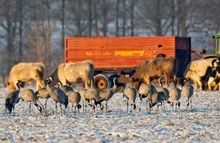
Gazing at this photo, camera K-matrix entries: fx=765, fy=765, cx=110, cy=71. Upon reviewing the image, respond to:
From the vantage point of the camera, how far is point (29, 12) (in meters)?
72.3

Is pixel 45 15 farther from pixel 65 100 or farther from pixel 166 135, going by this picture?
pixel 166 135

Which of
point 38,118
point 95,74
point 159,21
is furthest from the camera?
point 159,21

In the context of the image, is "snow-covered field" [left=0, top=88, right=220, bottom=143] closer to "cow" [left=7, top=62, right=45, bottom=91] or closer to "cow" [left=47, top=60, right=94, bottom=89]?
"cow" [left=47, top=60, right=94, bottom=89]

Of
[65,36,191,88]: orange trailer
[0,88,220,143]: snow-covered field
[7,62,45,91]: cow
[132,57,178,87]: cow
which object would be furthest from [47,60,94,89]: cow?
[0,88,220,143]: snow-covered field

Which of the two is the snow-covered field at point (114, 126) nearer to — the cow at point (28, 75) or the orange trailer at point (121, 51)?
the cow at point (28, 75)

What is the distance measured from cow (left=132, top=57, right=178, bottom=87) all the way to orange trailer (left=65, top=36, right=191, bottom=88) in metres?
2.38

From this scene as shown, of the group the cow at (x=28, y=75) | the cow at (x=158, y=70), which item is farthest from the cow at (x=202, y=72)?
the cow at (x=28, y=75)

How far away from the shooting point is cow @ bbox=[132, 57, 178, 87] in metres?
33.6

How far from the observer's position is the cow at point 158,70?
33.6m

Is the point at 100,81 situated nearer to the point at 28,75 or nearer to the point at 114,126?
the point at 28,75

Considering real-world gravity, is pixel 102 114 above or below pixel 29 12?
below

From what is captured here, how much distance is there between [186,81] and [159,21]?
116ft

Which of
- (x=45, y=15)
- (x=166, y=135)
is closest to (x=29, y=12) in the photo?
(x=45, y=15)

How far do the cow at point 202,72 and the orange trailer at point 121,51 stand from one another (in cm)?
183
